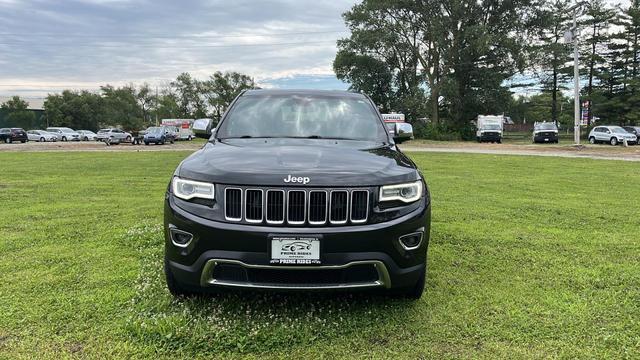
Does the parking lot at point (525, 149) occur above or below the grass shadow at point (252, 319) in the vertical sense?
above

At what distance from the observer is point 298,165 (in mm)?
3074

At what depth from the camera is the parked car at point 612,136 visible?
3482 centimetres

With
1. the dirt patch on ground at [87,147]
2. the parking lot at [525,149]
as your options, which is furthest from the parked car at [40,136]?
the parking lot at [525,149]

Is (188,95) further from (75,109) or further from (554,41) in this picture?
(554,41)

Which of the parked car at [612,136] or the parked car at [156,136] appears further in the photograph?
the parked car at [156,136]

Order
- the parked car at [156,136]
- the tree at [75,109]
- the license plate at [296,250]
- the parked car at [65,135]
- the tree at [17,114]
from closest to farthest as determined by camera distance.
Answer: the license plate at [296,250]
the parked car at [156,136]
the parked car at [65,135]
the tree at [17,114]
the tree at [75,109]

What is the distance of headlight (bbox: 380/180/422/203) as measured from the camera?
3014 millimetres

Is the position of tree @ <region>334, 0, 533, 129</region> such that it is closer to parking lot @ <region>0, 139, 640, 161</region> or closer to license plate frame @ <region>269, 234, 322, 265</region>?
parking lot @ <region>0, 139, 640, 161</region>

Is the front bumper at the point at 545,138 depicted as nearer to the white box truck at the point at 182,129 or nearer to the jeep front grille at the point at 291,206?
the white box truck at the point at 182,129

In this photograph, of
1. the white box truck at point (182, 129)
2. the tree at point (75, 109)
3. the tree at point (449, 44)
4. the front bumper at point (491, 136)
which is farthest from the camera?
the tree at point (75, 109)

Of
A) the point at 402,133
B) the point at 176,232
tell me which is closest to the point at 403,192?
the point at 176,232

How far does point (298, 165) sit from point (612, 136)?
39044mm

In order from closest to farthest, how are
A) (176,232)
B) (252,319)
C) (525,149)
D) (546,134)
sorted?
(176,232), (252,319), (525,149), (546,134)

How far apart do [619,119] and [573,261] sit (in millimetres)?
59023
